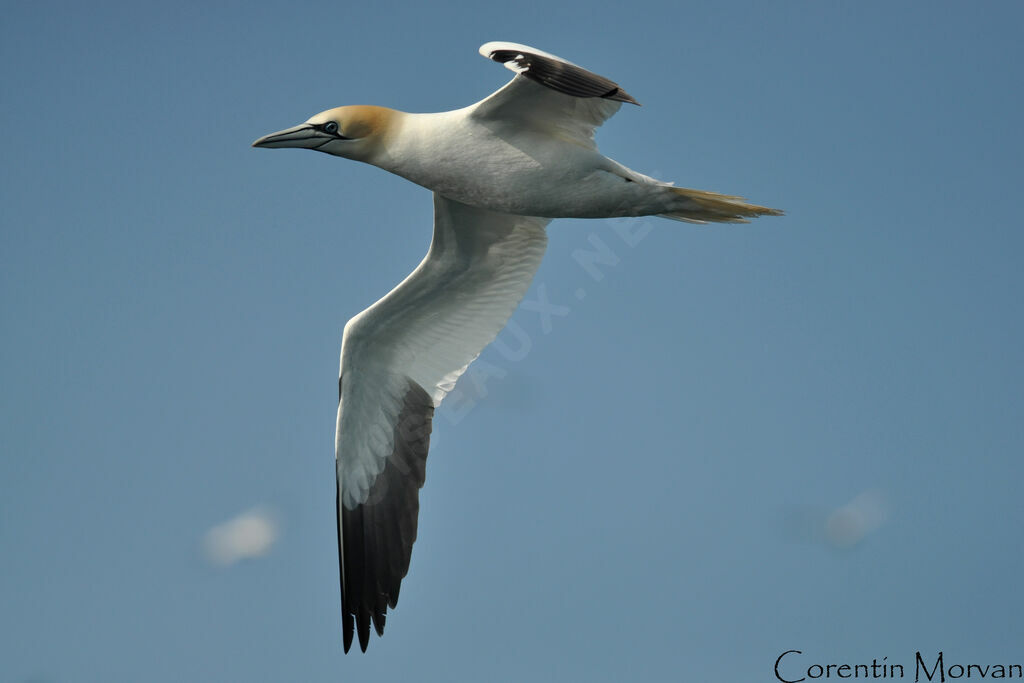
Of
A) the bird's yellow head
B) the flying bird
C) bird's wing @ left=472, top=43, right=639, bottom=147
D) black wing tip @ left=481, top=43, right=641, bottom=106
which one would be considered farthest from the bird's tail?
the bird's yellow head

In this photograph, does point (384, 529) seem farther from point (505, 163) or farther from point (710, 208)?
point (710, 208)

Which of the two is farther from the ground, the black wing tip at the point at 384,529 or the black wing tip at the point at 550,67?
the black wing tip at the point at 550,67

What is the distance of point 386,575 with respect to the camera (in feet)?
37.4

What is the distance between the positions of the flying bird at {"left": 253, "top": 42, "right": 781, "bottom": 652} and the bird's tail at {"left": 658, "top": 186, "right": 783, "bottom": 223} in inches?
0.4

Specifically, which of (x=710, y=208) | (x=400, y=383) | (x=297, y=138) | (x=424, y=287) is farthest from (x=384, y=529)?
(x=710, y=208)

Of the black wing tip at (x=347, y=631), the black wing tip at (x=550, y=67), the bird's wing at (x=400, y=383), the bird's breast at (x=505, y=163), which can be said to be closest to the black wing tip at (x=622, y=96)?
the black wing tip at (x=550, y=67)

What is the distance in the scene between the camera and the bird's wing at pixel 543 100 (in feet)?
26.3

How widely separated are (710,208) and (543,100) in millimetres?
1667

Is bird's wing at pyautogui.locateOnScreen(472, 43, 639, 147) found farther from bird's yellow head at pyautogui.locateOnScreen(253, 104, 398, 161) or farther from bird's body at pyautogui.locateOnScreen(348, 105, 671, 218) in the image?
bird's yellow head at pyautogui.locateOnScreen(253, 104, 398, 161)

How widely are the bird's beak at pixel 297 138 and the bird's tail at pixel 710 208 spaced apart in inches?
117

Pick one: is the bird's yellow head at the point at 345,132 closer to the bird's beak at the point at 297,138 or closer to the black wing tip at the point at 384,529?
the bird's beak at the point at 297,138

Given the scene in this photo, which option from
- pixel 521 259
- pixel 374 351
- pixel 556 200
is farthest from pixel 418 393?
pixel 556 200

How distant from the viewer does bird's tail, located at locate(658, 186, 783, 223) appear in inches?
378

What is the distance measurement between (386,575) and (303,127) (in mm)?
4387
